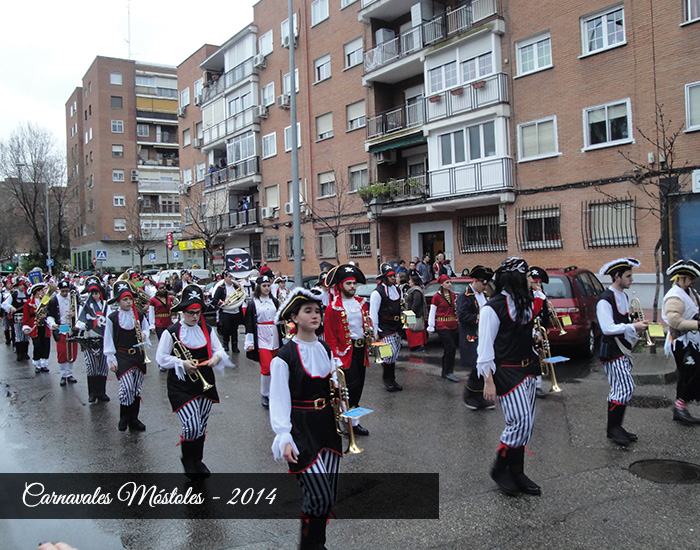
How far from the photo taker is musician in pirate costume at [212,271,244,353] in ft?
39.9

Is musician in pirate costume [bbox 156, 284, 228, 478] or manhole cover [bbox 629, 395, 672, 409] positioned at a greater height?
musician in pirate costume [bbox 156, 284, 228, 478]

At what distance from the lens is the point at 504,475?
4.77 m

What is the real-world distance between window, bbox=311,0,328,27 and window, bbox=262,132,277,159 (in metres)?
6.61

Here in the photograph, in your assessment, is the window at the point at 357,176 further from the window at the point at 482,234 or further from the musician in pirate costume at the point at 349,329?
the musician in pirate costume at the point at 349,329

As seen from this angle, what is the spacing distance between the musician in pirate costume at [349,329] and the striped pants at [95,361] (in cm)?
413

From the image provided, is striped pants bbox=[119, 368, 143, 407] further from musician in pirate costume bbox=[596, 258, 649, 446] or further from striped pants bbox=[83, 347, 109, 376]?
musician in pirate costume bbox=[596, 258, 649, 446]

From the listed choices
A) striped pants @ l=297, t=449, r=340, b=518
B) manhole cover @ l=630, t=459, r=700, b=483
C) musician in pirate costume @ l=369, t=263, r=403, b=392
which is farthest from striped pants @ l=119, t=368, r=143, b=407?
manhole cover @ l=630, t=459, r=700, b=483

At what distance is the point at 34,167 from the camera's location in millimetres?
48438

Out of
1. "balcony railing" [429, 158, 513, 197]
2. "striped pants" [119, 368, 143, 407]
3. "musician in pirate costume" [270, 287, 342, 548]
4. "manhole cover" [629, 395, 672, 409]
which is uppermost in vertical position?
"balcony railing" [429, 158, 513, 197]

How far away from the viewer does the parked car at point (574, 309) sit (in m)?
10.4

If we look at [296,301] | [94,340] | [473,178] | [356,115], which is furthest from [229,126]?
[296,301]

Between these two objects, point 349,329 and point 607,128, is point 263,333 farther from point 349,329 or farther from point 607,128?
point 607,128

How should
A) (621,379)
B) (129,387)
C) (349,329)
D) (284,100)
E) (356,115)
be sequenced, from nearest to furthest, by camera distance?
1. (621,379)
2. (349,329)
3. (129,387)
4. (356,115)
5. (284,100)

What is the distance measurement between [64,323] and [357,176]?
17872mm
